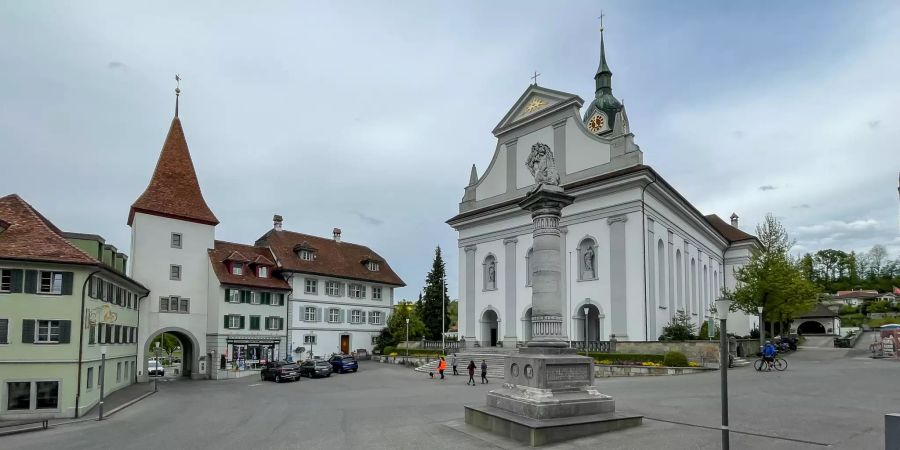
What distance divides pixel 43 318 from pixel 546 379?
2338 cm

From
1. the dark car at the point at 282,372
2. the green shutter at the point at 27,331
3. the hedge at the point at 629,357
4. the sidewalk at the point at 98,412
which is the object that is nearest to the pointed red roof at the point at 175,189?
the sidewalk at the point at 98,412

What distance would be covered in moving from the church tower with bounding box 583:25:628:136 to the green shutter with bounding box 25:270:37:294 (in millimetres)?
38837

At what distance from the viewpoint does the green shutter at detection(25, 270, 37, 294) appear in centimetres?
2539

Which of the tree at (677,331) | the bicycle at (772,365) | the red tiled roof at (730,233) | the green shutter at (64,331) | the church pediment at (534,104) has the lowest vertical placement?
the bicycle at (772,365)

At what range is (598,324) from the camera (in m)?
39.2

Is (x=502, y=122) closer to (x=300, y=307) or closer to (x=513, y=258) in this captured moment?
(x=513, y=258)

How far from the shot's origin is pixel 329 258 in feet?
187

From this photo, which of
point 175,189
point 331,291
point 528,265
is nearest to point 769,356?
point 528,265

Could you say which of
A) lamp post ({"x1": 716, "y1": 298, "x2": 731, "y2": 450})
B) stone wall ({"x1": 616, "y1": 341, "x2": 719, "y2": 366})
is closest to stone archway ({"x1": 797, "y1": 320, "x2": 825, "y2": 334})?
stone wall ({"x1": 616, "y1": 341, "x2": 719, "y2": 366})

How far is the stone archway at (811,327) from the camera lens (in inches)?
3284

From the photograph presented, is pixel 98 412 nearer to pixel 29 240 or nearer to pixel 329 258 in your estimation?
pixel 29 240

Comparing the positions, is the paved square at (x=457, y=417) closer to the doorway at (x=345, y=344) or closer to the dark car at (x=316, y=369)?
the dark car at (x=316, y=369)

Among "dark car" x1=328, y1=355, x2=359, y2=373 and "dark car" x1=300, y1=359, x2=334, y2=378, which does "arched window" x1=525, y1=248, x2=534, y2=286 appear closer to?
"dark car" x1=328, y1=355, x2=359, y2=373

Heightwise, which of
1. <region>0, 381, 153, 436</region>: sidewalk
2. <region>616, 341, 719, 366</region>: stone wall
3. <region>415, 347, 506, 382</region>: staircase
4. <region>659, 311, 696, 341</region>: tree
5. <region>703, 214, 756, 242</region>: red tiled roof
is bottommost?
<region>0, 381, 153, 436</region>: sidewalk
